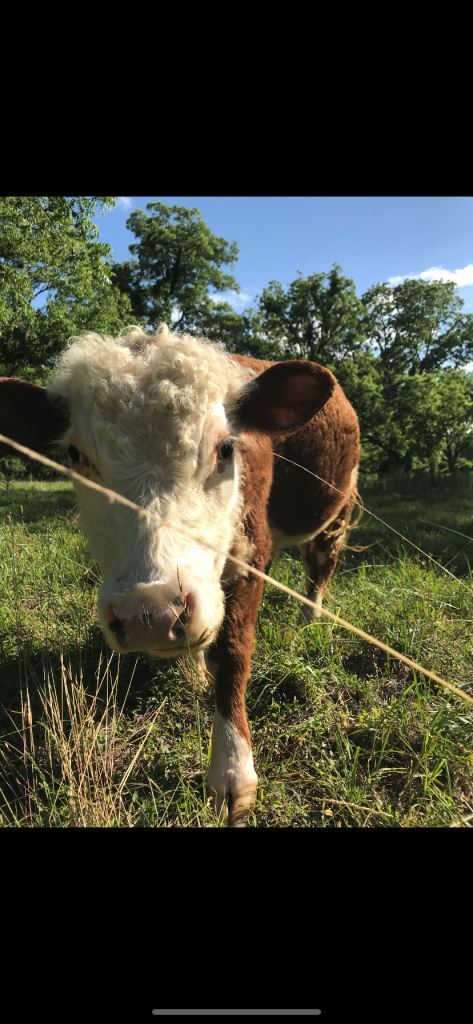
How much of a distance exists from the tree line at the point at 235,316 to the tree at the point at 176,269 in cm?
3

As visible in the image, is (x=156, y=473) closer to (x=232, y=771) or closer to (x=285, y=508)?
(x=232, y=771)

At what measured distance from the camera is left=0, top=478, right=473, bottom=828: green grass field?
203 cm

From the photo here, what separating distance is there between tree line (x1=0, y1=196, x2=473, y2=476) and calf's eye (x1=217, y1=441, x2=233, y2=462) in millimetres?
2814

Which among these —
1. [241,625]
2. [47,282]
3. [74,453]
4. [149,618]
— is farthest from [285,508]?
[47,282]

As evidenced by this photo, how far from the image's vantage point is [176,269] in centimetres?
1046

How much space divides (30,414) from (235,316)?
1253cm

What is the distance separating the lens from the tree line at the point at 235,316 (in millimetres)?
8609

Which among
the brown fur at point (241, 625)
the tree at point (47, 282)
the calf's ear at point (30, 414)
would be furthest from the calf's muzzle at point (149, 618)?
the tree at point (47, 282)

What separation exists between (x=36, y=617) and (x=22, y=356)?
27.3ft

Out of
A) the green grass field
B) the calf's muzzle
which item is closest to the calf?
the calf's muzzle
